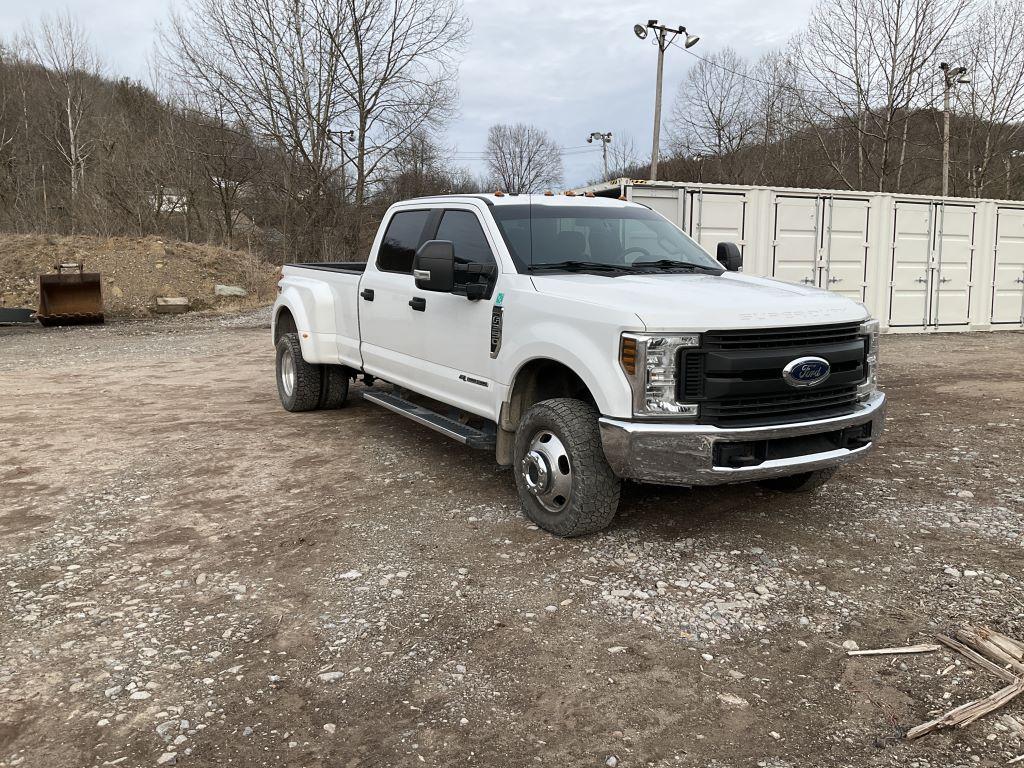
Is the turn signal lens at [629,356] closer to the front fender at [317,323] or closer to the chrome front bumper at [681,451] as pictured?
the chrome front bumper at [681,451]

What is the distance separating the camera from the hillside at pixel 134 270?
20.9m

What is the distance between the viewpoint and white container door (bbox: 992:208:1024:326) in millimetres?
16297

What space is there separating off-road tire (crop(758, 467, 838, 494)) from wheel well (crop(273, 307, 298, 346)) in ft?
16.4

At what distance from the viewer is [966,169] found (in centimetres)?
3550

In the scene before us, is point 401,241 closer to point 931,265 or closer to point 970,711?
point 970,711

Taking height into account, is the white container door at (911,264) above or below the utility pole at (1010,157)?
below

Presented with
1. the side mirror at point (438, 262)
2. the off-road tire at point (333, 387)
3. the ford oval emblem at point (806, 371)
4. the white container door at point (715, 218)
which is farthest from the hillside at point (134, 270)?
the ford oval emblem at point (806, 371)

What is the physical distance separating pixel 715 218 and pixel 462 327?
9016 mm

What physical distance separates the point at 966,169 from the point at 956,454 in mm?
34470

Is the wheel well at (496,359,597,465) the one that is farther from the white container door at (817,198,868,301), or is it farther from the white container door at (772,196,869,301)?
the white container door at (817,198,868,301)

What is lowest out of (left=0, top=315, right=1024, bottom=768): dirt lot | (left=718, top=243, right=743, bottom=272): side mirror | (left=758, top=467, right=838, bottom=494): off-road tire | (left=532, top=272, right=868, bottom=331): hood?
(left=0, top=315, right=1024, bottom=768): dirt lot

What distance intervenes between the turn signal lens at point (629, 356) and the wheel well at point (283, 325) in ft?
16.3

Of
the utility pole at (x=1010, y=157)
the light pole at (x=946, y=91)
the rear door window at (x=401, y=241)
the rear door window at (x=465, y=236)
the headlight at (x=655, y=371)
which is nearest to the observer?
the headlight at (x=655, y=371)

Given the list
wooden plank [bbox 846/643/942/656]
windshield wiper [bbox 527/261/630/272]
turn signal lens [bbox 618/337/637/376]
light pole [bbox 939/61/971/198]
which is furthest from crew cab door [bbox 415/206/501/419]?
light pole [bbox 939/61/971/198]
